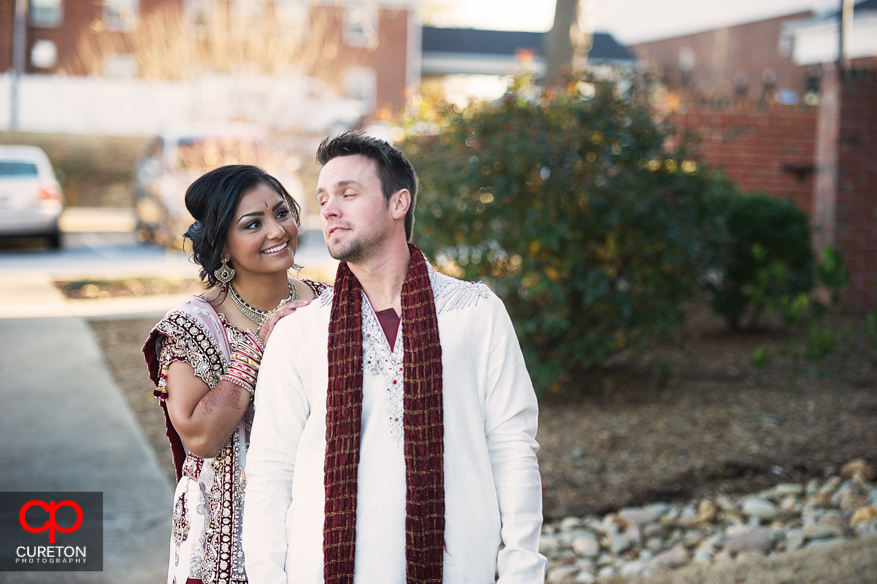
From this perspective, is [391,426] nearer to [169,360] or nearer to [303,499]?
[303,499]

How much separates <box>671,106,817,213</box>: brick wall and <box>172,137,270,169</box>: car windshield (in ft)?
17.2

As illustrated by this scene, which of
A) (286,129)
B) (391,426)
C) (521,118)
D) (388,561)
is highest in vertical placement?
(286,129)

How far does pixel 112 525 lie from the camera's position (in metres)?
4.48

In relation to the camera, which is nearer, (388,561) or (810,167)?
(388,561)

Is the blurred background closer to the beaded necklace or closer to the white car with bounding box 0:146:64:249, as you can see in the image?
the beaded necklace

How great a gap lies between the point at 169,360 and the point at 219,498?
0.40 meters

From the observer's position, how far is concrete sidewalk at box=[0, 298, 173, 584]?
13.7 feet

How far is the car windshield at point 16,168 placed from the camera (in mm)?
14391

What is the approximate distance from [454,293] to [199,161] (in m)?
9.04

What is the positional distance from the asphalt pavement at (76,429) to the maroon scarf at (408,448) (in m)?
2.35

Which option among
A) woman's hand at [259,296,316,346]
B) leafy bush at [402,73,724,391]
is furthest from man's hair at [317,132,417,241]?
leafy bush at [402,73,724,391]

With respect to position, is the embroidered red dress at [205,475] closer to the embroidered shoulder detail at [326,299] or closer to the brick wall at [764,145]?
the embroidered shoulder detail at [326,299]

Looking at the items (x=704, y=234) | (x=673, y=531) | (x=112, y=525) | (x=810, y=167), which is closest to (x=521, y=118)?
(x=704, y=234)

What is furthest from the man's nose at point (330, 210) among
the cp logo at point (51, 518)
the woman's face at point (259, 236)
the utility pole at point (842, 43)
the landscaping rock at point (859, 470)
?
the utility pole at point (842, 43)
